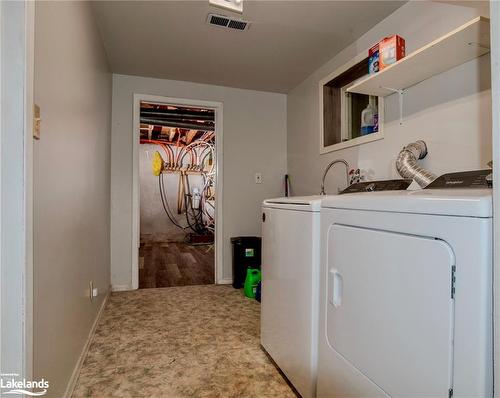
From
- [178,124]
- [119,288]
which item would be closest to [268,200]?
[119,288]

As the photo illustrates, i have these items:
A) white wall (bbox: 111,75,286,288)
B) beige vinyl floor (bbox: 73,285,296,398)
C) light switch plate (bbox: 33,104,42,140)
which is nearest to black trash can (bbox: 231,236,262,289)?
white wall (bbox: 111,75,286,288)

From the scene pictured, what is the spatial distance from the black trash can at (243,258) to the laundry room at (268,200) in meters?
0.02

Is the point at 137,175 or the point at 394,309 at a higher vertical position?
the point at 137,175

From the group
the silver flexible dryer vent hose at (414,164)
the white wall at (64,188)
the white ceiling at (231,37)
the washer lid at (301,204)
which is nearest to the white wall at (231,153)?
the white ceiling at (231,37)

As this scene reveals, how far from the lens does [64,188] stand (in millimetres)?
1306

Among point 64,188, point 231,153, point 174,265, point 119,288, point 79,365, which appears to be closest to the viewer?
point 64,188

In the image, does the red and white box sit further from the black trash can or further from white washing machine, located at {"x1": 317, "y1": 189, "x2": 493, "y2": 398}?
the black trash can

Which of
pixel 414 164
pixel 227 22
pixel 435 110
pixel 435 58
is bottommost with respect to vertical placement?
pixel 414 164

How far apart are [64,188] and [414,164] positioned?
5.84 ft

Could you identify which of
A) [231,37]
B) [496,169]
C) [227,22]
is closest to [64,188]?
[496,169]

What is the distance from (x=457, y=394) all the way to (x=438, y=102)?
150 cm

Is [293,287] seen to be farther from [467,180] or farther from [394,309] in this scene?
[467,180]

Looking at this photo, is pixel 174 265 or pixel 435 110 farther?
pixel 174 265

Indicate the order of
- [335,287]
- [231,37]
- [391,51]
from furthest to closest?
Result: [231,37] → [391,51] → [335,287]
